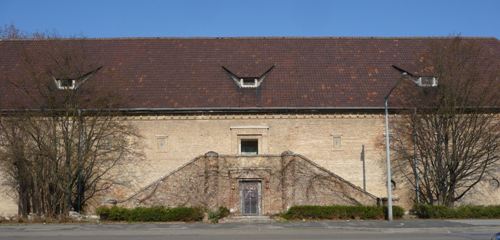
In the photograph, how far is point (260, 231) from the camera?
85.6 ft

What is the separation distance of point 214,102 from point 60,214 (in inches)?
439

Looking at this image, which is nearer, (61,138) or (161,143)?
(61,138)

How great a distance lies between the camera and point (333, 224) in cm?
2977

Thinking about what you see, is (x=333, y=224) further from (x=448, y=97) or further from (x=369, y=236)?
(x=448, y=97)

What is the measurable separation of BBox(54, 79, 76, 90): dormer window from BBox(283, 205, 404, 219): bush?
1476cm

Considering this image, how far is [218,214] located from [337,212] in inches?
251

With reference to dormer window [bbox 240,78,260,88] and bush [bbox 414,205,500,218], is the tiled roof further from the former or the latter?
bush [bbox 414,205,500,218]

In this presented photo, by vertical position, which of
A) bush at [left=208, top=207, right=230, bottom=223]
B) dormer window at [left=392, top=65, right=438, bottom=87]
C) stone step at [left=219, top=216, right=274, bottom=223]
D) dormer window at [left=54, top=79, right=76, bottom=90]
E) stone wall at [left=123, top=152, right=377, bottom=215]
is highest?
dormer window at [left=392, top=65, right=438, bottom=87]

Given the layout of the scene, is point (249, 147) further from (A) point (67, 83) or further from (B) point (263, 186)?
(A) point (67, 83)

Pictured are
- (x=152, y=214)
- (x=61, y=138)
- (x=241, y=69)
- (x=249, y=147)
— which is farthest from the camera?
(x=241, y=69)

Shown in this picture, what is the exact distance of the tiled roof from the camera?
127 ft

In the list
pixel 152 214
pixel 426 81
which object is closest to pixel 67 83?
pixel 152 214

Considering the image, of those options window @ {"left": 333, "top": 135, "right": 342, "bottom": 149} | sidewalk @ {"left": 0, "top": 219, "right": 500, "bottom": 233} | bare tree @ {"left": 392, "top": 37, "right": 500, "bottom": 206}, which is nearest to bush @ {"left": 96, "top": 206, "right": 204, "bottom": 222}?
sidewalk @ {"left": 0, "top": 219, "right": 500, "bottom": 233}

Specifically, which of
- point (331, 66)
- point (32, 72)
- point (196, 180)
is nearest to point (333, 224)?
point (196, 180)
